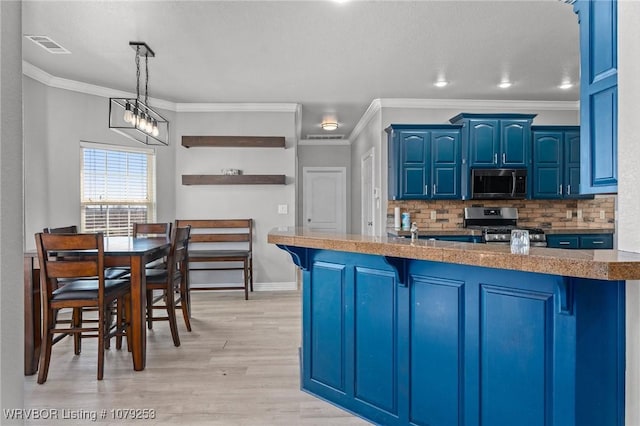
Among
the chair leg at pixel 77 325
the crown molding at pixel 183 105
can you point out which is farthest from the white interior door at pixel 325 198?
the chair leg at pixel 77 325

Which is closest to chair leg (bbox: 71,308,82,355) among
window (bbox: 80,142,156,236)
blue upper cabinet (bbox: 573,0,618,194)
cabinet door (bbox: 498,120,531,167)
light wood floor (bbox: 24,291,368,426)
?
light wood floor (bbox: 24,291,368,426)

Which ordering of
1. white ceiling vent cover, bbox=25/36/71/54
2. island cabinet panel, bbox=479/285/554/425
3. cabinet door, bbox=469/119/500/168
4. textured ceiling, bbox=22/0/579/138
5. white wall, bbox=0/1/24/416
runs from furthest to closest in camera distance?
cabinet door, bbox=469/119/500/168
white ceiling vent cover, bbox=25/36/71/54
textured ceiling, bbox=22/0/579/138
island cabinet panel, bbox=479/285/554/425
white wall, bbox=0/1/24/416

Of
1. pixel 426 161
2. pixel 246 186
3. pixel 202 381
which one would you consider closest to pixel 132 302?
pixel 202 381

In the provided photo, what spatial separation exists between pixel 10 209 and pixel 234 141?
14.2ft

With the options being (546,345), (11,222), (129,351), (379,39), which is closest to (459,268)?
(546,345)

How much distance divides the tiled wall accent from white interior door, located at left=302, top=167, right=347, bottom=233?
2.93 m

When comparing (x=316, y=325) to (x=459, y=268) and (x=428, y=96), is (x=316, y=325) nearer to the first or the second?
(x=459, y=268)

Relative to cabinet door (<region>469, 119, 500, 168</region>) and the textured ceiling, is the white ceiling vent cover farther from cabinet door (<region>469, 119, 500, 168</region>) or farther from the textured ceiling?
cabinet door (<region>469, 119, 500, 168</region>)

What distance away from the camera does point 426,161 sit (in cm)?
489

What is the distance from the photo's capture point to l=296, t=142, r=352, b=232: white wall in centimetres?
811

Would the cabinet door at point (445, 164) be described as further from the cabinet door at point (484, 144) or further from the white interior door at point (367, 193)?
the white interior door at point (367, 193)

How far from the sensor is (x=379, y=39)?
331 cm

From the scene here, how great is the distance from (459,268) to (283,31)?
2.45 meters

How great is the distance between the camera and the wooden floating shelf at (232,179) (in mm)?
5168
